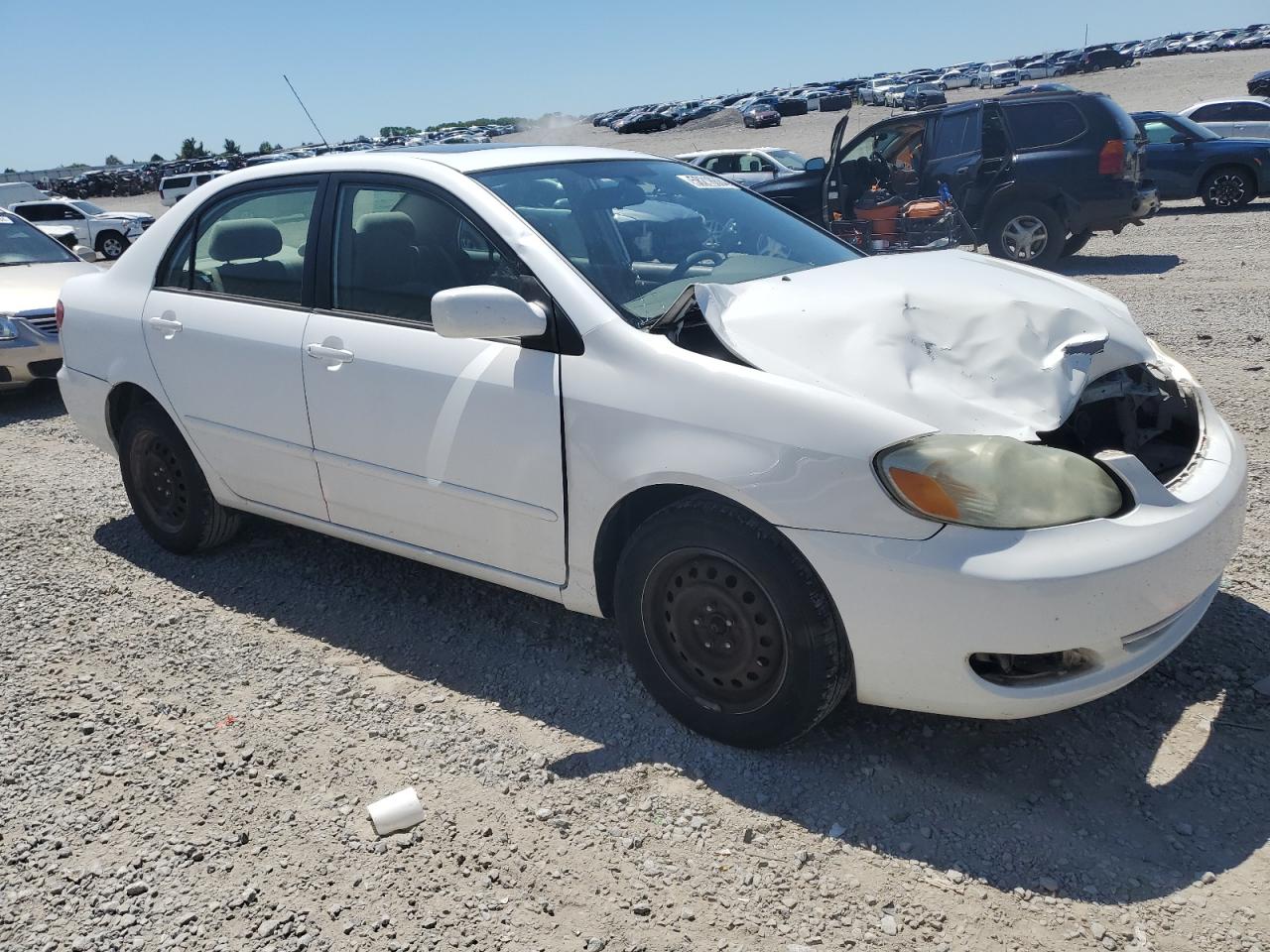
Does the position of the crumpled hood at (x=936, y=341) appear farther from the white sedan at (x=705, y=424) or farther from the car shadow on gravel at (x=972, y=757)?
the car shadow on gravel at (x=972, y=757)

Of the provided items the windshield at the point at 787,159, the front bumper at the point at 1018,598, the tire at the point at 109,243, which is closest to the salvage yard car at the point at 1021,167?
the windshield at the point at 787,159

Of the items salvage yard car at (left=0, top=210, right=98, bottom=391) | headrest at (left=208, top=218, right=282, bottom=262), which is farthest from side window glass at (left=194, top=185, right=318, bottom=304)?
salvage yard car at (left=0, top=210, right=98, bottom=391)

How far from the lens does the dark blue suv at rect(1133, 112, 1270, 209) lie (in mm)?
15414

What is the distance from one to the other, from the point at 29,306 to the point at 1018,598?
7957 mm

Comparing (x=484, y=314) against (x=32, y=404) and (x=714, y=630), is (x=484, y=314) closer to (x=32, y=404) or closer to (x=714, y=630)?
(x=714, y=630)

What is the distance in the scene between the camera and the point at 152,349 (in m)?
4.36

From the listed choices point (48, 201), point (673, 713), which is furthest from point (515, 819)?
point (48, 201)

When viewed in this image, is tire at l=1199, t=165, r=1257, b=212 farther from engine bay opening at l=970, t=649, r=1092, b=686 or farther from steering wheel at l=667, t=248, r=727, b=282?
engine bay opening at l=970, t=649, r=1092, b=686

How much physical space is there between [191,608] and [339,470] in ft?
3.46

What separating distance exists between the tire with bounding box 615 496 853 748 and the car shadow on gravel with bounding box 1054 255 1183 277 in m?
9.88

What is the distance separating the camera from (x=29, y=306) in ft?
26.3

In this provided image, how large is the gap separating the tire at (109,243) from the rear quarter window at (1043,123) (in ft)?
59.2

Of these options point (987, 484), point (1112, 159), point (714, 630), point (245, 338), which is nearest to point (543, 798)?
point (714, 630)

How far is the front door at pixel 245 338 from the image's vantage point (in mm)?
3889
